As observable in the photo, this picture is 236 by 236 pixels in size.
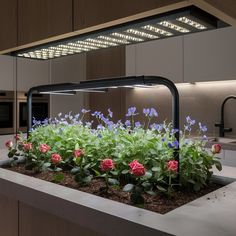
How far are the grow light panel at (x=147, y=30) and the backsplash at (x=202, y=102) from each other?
6.75 feet

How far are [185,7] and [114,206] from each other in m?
0.74

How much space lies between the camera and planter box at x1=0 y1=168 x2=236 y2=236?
866 millimetres

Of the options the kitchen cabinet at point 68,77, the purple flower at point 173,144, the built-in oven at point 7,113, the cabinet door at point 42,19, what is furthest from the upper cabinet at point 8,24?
the kitchen cabinet at point 68,77

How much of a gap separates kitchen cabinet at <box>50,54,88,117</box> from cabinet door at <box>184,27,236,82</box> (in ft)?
5.90

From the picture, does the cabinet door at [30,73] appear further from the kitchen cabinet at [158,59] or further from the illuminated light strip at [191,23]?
the illuminated light strip at [191,23]

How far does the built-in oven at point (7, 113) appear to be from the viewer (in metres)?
3.63

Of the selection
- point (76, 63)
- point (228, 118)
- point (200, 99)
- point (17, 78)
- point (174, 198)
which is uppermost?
point (76, 63)

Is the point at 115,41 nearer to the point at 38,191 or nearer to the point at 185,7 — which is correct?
the point at 185,7

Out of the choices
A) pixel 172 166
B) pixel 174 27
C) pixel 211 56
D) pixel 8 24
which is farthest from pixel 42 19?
pixel 211 56

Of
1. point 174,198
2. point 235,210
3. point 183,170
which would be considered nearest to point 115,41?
point 183,170

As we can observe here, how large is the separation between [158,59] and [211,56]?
0.66m

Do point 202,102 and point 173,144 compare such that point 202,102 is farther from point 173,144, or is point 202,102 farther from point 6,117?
point 173,144

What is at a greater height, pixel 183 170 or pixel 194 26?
pixel 194 26

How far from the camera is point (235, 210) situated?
39.0 inches
